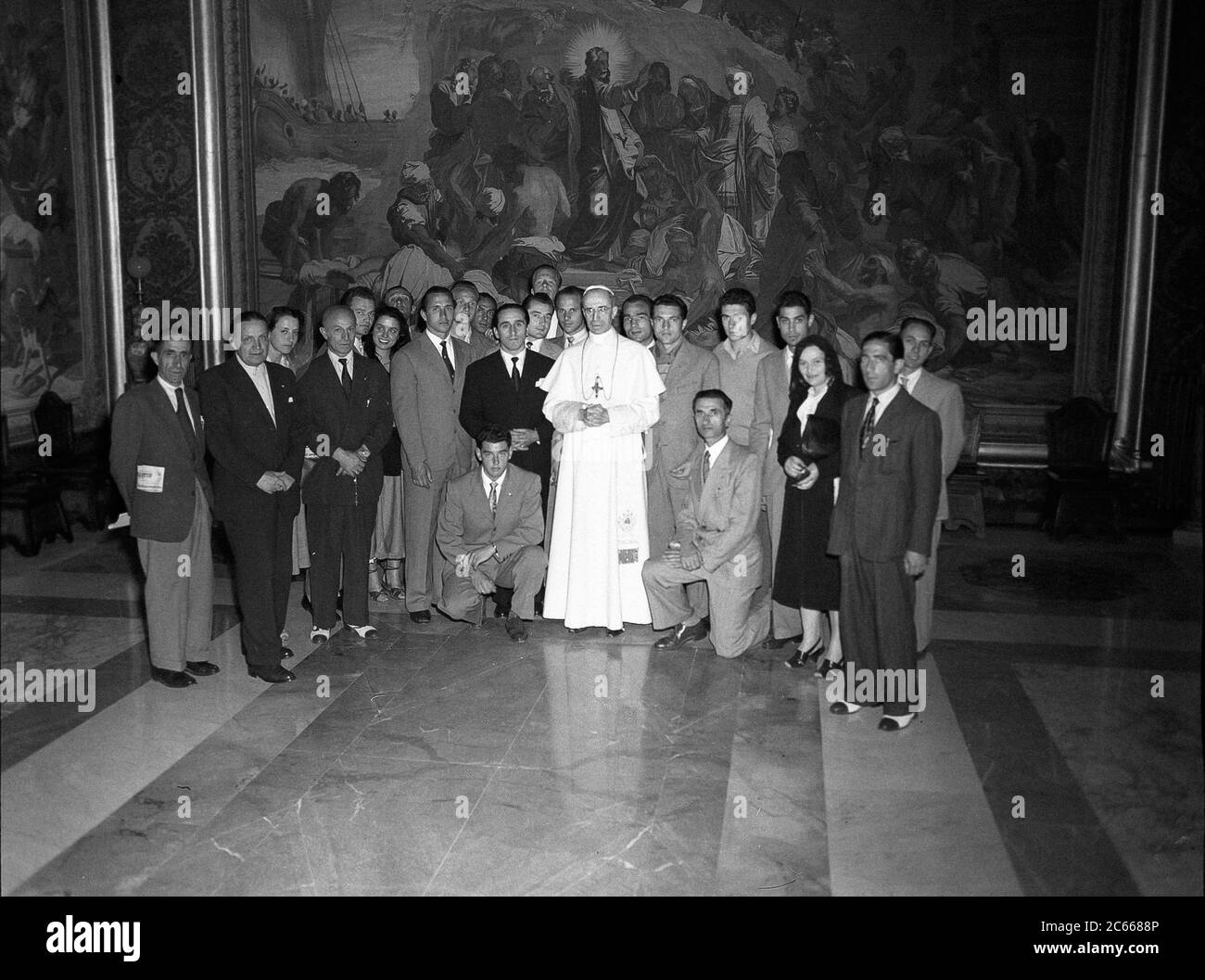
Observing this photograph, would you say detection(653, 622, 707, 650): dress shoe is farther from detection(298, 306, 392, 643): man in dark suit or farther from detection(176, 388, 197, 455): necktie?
detection(176, 388, 197, 455): necktie

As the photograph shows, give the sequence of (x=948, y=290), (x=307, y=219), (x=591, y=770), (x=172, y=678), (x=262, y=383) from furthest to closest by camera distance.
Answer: (x=307, y=219)
(x=948, y=290)
(x=262, y=383)
(x=172, y=678)
(x=591, y=770)

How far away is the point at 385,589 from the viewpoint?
8.39 m

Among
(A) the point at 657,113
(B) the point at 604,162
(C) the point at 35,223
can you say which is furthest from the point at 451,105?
(C) the point at 35,223

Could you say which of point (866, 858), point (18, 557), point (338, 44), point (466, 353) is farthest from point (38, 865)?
point (338, 44)

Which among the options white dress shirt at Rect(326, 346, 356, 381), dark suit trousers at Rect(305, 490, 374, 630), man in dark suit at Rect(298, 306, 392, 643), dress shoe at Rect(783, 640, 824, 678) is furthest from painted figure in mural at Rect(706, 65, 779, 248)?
dark suit trousers at Rect(305, 490, 374, 630)

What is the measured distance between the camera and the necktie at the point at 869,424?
5750mm

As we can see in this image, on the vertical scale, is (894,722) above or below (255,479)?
below

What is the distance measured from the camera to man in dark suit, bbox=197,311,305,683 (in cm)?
641

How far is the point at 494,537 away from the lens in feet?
24.2

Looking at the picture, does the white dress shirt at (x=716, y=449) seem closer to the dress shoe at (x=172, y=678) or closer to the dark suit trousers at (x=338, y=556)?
the dark suit trousers at (x=338, y=556)

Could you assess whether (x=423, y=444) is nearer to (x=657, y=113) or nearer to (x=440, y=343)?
(x=440, y=343)

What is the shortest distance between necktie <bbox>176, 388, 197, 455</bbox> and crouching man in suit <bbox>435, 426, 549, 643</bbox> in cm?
165

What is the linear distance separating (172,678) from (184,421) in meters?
1.49

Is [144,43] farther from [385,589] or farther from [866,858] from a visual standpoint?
[866,858]
